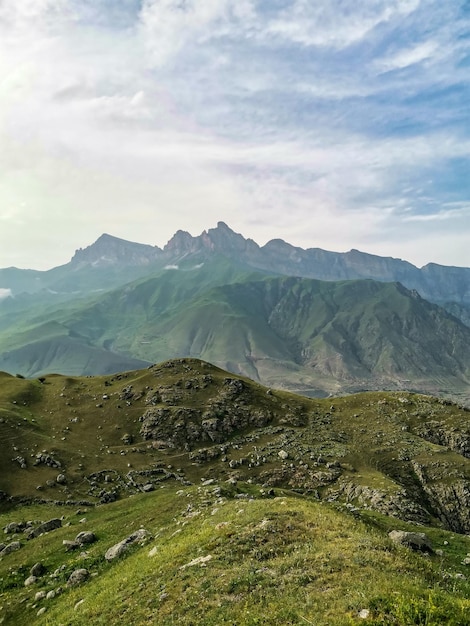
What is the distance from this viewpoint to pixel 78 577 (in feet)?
93.0

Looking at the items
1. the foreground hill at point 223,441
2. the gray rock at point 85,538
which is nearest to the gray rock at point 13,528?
the foreground hill at point 223,441

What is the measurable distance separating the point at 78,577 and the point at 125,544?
176 inches

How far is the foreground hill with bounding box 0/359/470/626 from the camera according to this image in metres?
18.1

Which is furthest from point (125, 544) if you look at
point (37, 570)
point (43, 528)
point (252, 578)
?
point (43, 528)

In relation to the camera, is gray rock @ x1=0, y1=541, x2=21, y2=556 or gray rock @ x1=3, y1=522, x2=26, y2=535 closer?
gray rock @ x1=0, y1=541, x2=21, y2=556

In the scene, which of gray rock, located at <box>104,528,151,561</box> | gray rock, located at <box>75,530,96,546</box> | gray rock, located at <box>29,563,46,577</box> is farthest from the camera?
gray rock, located at <box>75,530,96,546</box>

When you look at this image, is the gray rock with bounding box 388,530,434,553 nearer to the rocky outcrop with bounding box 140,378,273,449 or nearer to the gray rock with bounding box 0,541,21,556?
the gray rock with bounding box 0,541,21,556

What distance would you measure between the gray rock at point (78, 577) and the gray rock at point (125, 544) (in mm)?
1896

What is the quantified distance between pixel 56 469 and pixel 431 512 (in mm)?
71334

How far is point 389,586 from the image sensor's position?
52.9 ft

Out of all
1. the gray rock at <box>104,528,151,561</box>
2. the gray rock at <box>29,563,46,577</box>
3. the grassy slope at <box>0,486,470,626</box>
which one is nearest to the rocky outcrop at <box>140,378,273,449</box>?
the grassy slope at <box>0,486,470,626</box>

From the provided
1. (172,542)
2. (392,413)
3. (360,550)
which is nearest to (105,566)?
(172,542)

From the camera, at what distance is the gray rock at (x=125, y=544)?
3058 cm

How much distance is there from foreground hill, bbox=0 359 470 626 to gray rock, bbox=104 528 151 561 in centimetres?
17
